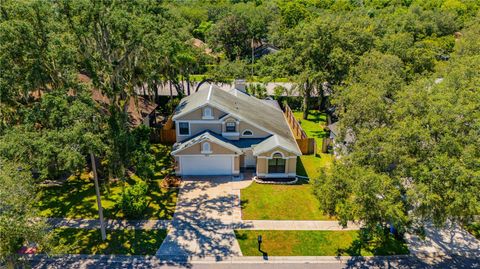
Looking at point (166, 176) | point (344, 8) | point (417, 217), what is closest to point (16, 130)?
point (166, 176)

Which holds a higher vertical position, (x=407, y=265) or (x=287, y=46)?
(x=287, y=46)

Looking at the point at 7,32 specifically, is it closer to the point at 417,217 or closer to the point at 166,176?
the point at 166,176

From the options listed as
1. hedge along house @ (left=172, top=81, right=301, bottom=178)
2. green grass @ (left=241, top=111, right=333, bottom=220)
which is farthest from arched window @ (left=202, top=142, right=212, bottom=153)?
green grass @ (left=241, top=111, right=333, bottom=220)

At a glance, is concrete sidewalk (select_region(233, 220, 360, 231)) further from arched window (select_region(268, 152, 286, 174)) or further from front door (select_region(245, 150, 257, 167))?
front door (select_region(245, 150, 257, 167))

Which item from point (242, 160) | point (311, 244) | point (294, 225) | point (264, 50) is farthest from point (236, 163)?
point (264, 50)

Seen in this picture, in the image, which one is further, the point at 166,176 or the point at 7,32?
the point at 166,176

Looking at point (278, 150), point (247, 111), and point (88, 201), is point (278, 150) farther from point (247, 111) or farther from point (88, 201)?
point (88, 201)
